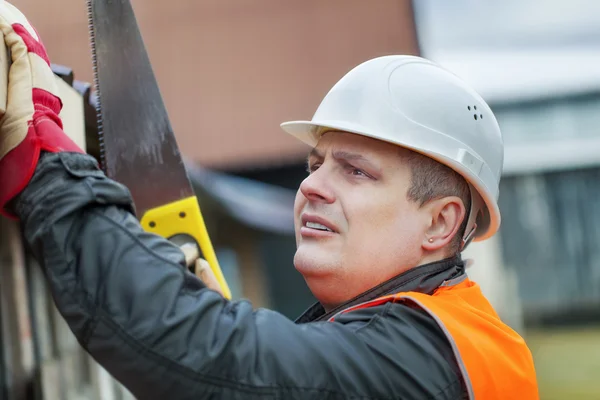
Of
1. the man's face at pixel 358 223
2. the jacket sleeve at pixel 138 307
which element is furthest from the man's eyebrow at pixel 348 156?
the jacket sleeve at pixel 138 307

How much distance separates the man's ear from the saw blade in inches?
27.1

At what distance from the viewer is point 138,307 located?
1.31m

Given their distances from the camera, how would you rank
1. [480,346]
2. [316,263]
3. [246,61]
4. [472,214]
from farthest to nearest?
[246,61], [472,214], [316,263], [480,346]

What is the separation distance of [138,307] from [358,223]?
717 mm

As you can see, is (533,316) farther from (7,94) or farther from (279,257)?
(7,94)

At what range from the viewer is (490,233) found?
2381 mm

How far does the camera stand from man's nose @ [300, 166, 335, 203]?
1.89 m

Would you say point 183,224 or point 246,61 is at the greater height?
point 183,224

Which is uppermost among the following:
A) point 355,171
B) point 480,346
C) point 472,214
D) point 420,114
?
point 420,114

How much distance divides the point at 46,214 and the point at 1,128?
215mm

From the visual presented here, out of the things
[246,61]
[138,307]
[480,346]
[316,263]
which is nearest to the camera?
[138,307]

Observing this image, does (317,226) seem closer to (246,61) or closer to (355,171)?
(355,171)

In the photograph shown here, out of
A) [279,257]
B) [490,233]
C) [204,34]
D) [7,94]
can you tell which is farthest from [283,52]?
[7,94]

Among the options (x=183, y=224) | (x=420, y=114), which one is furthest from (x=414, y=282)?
(x=183, y=224)
